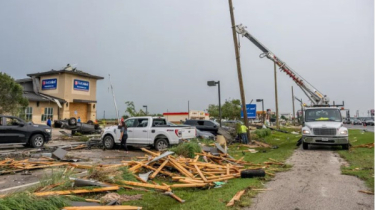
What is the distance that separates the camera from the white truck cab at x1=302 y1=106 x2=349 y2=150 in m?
14.4

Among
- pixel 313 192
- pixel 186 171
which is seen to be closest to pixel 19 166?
pixel 186 171

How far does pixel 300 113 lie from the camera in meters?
17.7

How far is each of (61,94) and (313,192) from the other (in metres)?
34.7

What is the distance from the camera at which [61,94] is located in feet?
117

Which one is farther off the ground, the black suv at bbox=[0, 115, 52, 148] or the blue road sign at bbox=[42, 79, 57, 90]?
the blue road sign at bbox=[42, 79, 57, 90]

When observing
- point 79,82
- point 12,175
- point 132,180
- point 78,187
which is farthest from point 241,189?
point 79,82

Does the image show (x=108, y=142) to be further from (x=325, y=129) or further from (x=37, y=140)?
(x=325, y=129)

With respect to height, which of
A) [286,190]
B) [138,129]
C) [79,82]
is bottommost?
[286,190]

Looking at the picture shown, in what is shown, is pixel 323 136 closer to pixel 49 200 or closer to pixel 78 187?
pixel 78 187

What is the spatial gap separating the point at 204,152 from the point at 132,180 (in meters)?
4.48

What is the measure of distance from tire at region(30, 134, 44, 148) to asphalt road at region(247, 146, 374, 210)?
1266cm

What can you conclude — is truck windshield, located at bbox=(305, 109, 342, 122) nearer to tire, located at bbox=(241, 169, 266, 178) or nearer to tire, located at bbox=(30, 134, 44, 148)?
tire, located at bbox=(241, 169, 266, 178)

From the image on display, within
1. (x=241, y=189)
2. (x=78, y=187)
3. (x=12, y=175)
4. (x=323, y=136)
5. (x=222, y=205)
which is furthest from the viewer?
(x=323, y=136)

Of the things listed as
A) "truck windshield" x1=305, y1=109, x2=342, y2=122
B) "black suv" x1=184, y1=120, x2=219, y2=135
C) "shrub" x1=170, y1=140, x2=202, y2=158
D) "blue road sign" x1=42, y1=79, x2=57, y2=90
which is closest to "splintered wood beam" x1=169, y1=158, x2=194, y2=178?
"shrub" x1=170, y1=140, x2=202, y2=158
